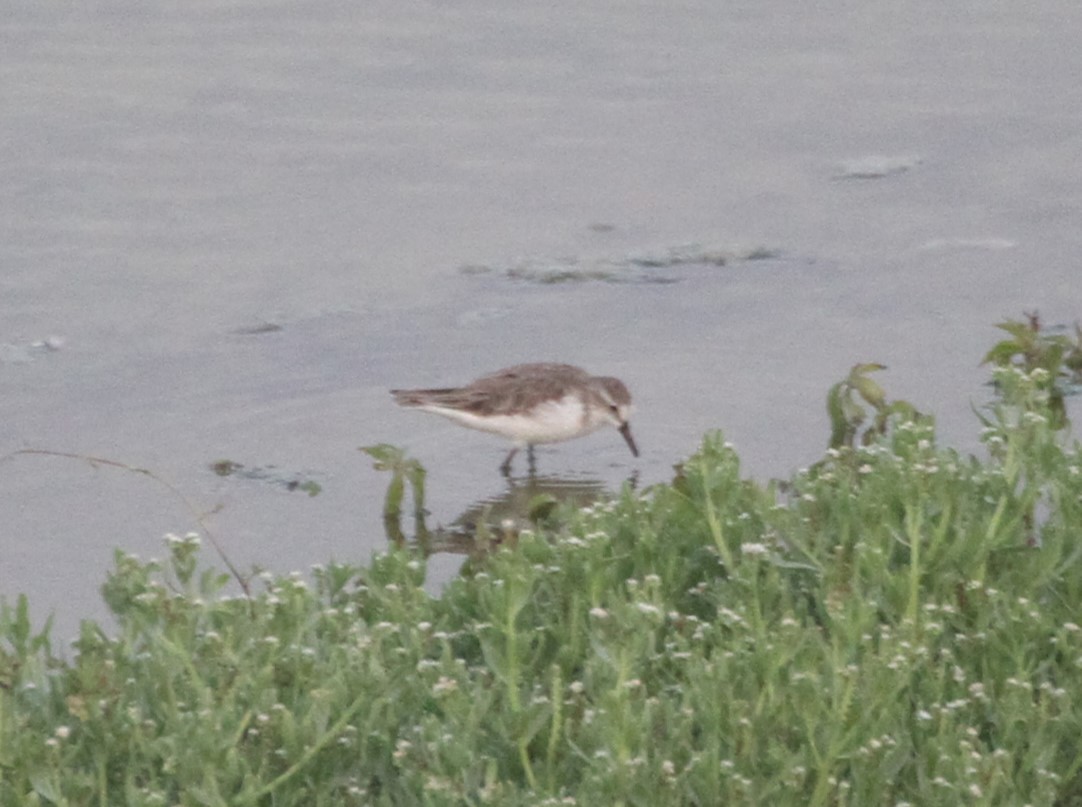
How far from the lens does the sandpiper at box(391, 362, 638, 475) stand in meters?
9.55

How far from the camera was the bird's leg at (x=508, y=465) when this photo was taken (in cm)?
990

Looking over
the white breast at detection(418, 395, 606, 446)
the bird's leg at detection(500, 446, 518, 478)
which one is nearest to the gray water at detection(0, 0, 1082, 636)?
the bird's leg at detection(500, 446, 518, 478)

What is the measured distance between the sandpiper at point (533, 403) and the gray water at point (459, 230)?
0.26m

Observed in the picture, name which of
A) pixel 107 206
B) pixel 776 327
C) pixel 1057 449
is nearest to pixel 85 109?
pixel 107 206

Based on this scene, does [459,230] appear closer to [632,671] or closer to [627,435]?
[627,435]

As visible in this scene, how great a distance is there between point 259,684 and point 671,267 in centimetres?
678

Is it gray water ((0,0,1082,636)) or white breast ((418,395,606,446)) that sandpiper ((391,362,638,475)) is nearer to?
white breast ((418,395,606,446))

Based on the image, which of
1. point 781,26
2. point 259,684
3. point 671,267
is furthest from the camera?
point 781,26

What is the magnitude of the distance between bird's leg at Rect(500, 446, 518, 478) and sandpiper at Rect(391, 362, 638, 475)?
0.17 metres

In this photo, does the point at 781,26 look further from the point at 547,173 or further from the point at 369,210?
the point at 369,210

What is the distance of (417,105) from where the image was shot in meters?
13.9

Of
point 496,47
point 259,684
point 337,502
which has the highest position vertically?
point 496,47

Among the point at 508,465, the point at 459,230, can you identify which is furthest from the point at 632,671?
the point at 459,230

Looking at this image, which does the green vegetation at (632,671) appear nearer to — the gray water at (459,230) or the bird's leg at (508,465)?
the gray water at (459,230)
